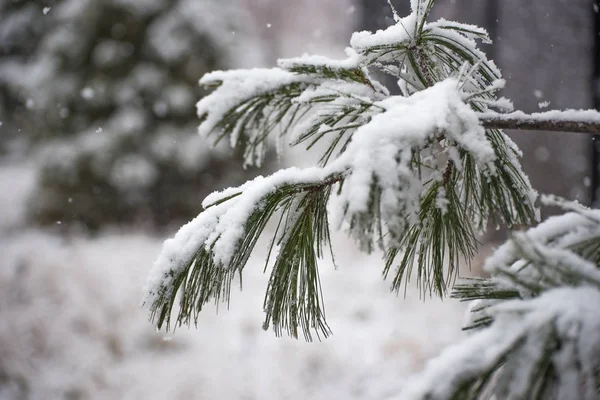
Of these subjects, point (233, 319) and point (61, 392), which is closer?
point (61, 392)

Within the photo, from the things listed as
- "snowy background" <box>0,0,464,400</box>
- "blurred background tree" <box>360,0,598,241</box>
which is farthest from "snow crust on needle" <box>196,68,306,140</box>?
"blurred background tree" <box>360,0,598,241</box>

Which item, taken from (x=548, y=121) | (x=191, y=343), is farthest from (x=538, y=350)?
(x=191, y=343)

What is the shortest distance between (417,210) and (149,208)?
18.0 ft

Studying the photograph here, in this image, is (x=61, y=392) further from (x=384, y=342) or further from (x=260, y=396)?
(x=384, y=342)

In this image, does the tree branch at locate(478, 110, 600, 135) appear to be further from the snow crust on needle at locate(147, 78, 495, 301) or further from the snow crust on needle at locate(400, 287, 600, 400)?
the snow crust on needle at locate(400, 287, 600, 400)

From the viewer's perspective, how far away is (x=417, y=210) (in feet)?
1.93

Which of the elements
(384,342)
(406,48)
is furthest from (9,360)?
(406,48)

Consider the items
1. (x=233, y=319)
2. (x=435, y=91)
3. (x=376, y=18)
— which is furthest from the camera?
(x=376, y=18)

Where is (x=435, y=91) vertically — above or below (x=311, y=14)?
below

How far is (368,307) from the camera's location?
3.74m

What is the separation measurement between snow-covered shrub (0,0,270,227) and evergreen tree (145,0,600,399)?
4.85 m

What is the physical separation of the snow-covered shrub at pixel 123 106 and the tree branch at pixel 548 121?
16.5 feet

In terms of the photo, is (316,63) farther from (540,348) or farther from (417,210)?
(540,348)

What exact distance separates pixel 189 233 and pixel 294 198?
186 mm
